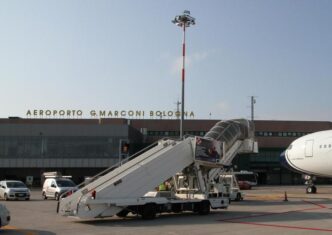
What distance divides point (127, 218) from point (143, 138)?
7352 cm

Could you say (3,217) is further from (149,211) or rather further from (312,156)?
(312,156)

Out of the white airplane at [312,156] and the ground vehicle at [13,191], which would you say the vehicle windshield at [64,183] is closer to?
the ground vehicle at [13,191]

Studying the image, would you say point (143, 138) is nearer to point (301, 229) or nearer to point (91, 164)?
point (91, 164)

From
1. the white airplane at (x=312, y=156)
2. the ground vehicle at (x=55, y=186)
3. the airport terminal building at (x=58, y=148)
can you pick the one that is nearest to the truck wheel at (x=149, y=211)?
the ground vehicle at (x=55, y=186)

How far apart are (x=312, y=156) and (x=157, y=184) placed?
24.1 meters

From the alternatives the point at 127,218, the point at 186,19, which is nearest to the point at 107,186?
the point at 127,218

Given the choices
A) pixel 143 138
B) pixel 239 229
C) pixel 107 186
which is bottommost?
pixel 239 229

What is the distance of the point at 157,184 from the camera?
21391 mm

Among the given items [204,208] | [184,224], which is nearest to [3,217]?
[184,224]

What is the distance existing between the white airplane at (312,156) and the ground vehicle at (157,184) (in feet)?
54.4

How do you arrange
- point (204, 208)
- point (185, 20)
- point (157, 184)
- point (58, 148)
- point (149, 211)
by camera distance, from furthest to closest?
1. point (58, 148)
2. point (185, 20)
3. point (204, 208)
4. point (157, 184)
5. point (149, 211)

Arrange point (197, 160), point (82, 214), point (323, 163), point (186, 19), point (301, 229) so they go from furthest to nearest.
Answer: point (323, 163), point (186, 19), point (197, 160), point (82, 214), point (301, 229)

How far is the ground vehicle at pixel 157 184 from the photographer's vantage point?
19.5 m

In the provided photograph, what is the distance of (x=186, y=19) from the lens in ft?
121
